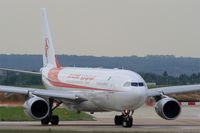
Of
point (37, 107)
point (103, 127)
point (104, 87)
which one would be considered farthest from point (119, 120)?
point (37, 107)

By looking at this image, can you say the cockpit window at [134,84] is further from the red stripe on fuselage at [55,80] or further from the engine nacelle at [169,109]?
the red stripe on fuselage at [55,80]

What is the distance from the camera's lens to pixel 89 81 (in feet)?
171

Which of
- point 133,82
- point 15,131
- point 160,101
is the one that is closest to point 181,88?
point 160,101

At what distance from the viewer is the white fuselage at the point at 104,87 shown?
153ft

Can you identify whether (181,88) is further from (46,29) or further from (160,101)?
(46,29)

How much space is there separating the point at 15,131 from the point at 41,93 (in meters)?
10.1

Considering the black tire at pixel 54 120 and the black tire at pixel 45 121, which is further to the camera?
the black tire at pixel 54 120

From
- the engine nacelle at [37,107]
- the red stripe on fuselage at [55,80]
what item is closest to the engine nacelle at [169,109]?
the red stripe on fuselage at [55,80]

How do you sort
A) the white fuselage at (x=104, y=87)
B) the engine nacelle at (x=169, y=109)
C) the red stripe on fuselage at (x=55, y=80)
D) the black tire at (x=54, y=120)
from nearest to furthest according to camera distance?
the white fuselage at (x=104, y=87), the engine nacelle at (x=169, y=109), the black tire at (x=54, y=120), the red stripe on fuselage at (x=55, y=80)

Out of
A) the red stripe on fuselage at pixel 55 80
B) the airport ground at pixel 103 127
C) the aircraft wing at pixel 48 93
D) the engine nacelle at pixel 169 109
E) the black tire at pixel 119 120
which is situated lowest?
the airport ground at pixel 103 127

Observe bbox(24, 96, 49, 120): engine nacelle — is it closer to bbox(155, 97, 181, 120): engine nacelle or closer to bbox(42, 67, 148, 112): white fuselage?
bbox(42, 67, 148, 112): white fuselage

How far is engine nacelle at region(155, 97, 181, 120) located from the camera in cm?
4988

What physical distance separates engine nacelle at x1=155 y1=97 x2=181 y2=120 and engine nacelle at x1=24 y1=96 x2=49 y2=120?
7.09 meters

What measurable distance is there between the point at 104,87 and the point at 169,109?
4468mm
